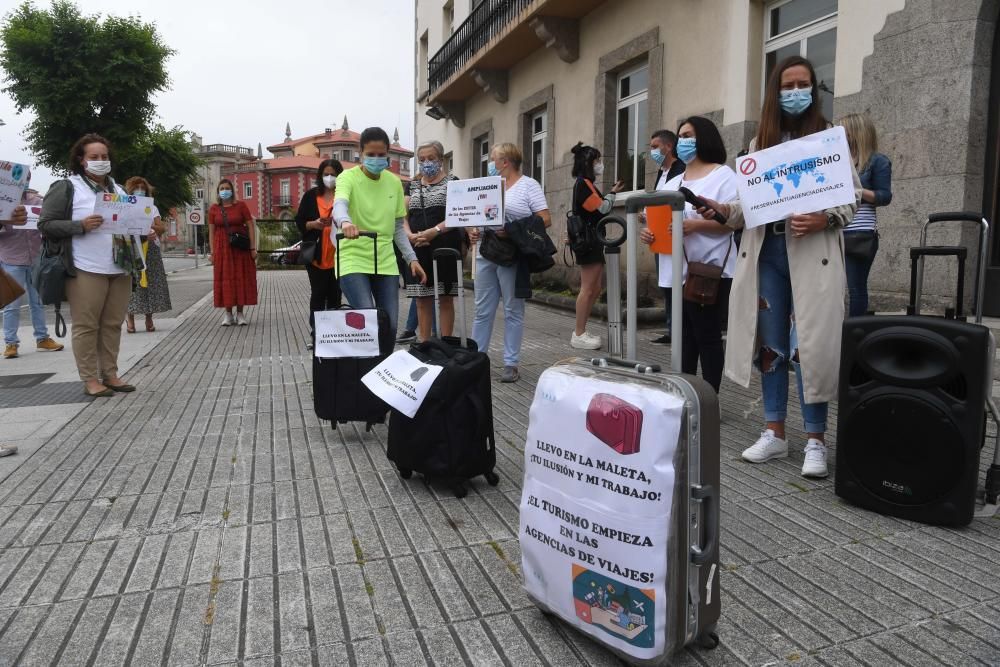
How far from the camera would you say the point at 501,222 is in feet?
18.8

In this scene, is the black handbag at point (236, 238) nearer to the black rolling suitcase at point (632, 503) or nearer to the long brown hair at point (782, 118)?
the long brown hair at point (782, 118)

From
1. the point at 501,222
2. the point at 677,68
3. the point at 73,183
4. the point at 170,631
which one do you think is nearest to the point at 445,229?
the point at 501,222

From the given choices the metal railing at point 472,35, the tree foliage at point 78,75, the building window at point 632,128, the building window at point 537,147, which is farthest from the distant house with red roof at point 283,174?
the building window at point 632,128

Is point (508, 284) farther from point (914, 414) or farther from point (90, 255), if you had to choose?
point (914, 414)

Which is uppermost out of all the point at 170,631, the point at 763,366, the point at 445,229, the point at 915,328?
the point at 445,229

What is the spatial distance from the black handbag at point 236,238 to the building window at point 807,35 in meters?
6.92

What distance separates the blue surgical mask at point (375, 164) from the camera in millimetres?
5145

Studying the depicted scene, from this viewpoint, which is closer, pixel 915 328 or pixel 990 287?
pixel 915 328

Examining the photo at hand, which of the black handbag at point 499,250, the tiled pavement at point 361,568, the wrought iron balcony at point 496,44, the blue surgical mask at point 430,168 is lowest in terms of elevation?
the tiled pavement at point 361,568

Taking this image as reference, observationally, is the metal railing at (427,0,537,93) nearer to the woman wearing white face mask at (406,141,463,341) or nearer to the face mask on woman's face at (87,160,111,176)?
the woman wearing white face mask at (406,141,463,341)

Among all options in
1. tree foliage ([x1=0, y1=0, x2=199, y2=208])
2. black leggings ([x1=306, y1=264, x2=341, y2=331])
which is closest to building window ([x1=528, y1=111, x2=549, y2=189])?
black leggings ([x1=306, y1=264, x2=341, y2=331])

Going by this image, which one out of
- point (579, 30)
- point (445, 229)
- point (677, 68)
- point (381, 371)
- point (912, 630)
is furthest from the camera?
point (579, 30)

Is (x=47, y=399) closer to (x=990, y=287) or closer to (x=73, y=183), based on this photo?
(x=73, y=183)

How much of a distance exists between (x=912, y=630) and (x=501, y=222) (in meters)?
4.04
